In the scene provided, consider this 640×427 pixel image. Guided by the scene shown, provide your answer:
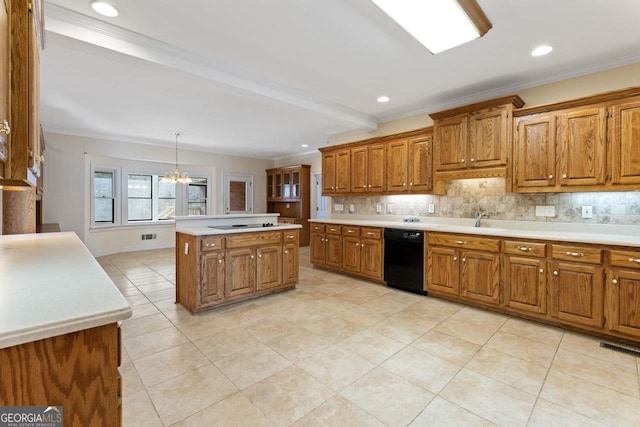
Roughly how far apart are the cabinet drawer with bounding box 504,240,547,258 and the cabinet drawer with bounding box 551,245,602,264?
0.09 m

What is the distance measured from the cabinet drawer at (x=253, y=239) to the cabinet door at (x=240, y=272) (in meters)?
0.07

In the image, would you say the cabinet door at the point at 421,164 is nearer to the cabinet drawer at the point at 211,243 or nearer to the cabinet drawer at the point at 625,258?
the cabinet drawer at the point at 625,258

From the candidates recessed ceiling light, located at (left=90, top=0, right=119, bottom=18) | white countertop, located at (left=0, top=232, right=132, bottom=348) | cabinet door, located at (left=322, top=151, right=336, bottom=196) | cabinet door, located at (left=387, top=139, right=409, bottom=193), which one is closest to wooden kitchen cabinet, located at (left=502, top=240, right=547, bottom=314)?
cabinet door, located at (left=387, top=139, right=409, bottom=193)

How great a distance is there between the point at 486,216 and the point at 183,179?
18.5 ft

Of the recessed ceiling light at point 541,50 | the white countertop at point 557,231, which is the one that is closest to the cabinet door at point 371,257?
the white countertop at point 557,231

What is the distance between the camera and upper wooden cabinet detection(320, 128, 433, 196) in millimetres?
4201

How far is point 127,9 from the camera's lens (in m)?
2.23

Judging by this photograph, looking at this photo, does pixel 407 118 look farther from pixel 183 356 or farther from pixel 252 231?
pixel 183 356

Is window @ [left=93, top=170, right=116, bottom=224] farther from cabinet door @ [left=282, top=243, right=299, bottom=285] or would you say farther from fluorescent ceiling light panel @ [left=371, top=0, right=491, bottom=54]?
fluorescent ceiling light panel @ [left=371, top=0, right=491, bottom=54]

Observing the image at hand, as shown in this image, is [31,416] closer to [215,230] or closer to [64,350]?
[64,350]

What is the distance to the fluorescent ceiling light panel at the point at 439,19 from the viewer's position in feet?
6.66

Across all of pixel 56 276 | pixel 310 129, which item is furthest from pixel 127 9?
pixel 310 129

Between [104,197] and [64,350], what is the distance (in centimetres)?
707

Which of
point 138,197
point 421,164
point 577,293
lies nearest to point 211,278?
point 421,164
